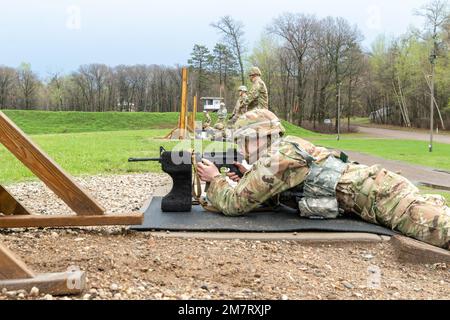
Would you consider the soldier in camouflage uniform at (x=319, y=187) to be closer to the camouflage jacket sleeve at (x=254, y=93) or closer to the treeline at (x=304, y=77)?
the camouflage jacket sleeve at (x=254, y=93)

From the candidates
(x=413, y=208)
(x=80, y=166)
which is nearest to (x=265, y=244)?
(x=413, y=208)

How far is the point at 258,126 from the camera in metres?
4.68

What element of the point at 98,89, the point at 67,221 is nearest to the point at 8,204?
the point at 67,221

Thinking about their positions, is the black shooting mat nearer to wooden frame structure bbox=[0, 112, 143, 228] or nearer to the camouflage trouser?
the camouflage trouser

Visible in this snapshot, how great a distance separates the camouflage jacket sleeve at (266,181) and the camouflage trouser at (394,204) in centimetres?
47

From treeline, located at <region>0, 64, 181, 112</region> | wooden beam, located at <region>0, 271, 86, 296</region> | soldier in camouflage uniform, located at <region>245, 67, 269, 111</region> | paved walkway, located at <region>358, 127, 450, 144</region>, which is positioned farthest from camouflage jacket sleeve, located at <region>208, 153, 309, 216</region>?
treeline, located at <region>0, 64, 181, 112</region>

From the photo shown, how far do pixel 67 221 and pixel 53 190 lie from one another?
34 cm

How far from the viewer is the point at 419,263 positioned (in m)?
3.79

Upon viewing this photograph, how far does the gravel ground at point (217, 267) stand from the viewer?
2.83 meters

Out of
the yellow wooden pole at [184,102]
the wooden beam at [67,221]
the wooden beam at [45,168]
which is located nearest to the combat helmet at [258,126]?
the wooden beam at [67,221]

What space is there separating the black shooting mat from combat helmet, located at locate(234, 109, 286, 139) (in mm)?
783

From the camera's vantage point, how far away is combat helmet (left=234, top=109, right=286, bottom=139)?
4672mm

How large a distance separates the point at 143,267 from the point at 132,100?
230ft
